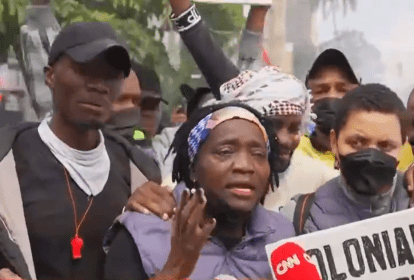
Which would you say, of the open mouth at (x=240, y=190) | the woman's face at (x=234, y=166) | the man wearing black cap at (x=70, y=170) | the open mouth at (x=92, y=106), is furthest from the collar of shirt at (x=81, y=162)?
the open mouth at (x=240, y=190)

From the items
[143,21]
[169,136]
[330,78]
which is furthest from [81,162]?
[143,21]

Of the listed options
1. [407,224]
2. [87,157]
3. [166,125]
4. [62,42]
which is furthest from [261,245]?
[166,125]

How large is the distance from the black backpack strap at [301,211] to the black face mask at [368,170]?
5.0 inches

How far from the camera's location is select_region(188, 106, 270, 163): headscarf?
1981 millimetres

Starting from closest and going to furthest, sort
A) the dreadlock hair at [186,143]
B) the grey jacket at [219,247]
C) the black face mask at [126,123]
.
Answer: the grey jacket at [219,247], the dreadlock hair at [186,143], the black face mask at [126,123]

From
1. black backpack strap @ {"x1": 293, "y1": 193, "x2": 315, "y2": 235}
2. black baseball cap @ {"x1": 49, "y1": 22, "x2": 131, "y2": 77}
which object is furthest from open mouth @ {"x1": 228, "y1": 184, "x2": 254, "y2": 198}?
black baseball cap @ {"x1": 49, "y1": 22, "x2": 131, "y2": 77}

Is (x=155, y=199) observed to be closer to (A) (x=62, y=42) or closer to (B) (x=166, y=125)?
(A) (x=62, y=42)

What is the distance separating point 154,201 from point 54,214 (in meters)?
0.36

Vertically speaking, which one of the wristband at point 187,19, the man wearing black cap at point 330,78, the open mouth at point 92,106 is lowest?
the man wearing black cap at point 330,78

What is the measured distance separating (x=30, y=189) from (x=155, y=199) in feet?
1.35

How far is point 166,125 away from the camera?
3.89m

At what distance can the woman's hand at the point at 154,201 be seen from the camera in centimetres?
188

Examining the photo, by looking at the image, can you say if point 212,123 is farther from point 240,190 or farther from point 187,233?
point 187,233

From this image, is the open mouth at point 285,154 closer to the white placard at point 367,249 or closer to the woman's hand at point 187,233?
the white placard at point 367,249
